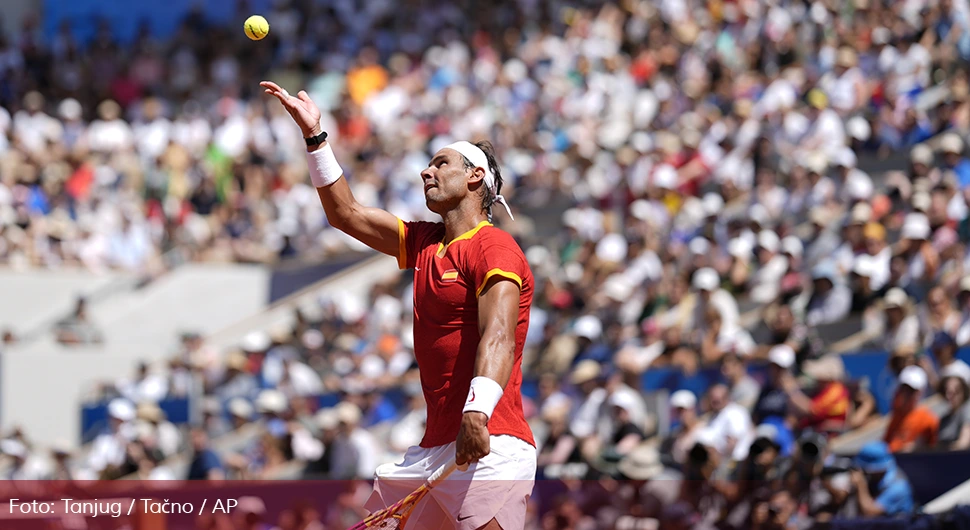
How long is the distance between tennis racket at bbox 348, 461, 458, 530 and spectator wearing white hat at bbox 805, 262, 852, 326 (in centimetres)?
698

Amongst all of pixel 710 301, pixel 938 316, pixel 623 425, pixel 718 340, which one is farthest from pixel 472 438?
pixel 710 301

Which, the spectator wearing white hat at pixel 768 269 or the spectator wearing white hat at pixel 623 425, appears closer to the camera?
the spectator wearing white hat at pixel 623 425

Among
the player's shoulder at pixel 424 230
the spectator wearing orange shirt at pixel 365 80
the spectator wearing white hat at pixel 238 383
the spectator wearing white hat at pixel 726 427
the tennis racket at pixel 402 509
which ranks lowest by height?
the spectator wearing white hat at pixel 238 383

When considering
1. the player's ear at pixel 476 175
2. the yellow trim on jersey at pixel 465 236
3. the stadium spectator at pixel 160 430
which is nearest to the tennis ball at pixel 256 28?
the player's ear at pixel 476 175

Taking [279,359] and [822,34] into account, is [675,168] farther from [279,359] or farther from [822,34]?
[279,359]

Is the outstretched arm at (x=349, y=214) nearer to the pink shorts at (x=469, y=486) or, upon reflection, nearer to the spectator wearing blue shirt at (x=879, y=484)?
the pink shorts at (x=469, y=486)

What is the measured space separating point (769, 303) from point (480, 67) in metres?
Answer: 8.58

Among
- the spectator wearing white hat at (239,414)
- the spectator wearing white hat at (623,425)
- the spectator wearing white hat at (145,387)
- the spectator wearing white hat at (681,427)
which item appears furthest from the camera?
the spectator wearing white hat at (145,387)

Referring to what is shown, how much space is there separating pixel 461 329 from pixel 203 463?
795 centimetres

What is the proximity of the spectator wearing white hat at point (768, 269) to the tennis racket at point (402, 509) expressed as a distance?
296 inches

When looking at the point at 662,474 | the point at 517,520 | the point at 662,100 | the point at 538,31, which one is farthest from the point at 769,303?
the point at 538,31

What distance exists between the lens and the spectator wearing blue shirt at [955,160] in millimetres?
13586

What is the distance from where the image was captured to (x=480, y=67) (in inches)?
813

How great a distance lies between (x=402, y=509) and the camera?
5.95 m
